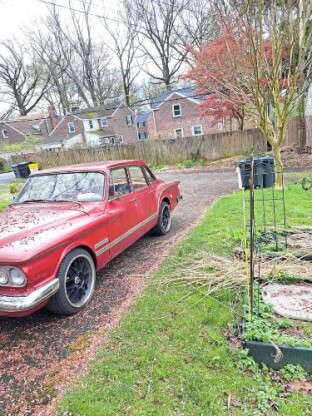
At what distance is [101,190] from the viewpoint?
3.98 meters

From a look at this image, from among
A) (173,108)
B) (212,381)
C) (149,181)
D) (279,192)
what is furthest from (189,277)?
(173,108)

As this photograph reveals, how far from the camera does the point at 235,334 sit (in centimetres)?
269

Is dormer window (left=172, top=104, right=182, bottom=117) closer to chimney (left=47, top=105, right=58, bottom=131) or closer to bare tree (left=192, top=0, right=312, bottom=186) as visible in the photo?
chimney (left=47, top=105, right=58, bottom=131)

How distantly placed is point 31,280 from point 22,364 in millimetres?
728

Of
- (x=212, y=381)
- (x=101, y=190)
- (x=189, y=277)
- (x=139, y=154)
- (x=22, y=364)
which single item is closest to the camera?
(x=212, y=381)

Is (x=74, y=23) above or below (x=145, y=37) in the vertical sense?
above

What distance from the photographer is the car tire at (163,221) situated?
546 cm

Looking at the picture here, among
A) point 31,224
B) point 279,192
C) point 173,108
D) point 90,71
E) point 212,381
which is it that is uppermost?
point 90,71

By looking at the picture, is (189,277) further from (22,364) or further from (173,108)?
(173,108)

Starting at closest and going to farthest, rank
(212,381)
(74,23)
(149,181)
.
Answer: (212,381), (149,181), (74,23)

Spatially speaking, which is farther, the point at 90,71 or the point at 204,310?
the point at 90,71

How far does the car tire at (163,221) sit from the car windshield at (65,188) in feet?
5.61

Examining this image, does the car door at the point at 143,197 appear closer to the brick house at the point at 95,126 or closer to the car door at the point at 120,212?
the car door at the point at 120,212

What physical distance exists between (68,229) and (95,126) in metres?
37.6
